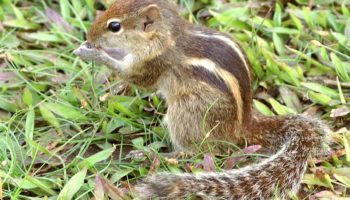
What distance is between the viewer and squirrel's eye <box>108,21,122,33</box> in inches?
154

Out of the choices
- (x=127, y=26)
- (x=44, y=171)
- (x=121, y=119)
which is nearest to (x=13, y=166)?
(x=44, y=171)

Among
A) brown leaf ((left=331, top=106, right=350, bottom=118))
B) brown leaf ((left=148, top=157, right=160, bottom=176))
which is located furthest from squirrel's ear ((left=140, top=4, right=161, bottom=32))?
brown leaf ((left=331, top=106, right=350, bottom=118))

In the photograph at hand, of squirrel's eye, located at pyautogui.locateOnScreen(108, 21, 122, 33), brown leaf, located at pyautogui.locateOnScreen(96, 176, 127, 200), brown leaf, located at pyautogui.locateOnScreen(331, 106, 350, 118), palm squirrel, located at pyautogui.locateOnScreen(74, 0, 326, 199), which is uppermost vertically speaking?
squirrel's eye, located at pyautogui.locateOnScreen(108, 21, 122, 33)

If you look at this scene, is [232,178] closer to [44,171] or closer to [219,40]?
[219,40]

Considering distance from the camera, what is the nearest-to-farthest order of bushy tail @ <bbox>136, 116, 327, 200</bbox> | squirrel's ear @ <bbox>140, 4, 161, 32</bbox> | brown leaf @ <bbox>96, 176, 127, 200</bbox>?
bushy tail @ <bbox>136, 116, 327, 200</bbox>
brown leaf @ <bbox>96, 176, 127, 200</bbox>
squirrel's ear @ <bbox>140, 4, 161, 32</bbox>

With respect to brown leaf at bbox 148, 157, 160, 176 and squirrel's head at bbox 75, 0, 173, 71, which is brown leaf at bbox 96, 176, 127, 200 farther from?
squirrel's head at bbox 75, 0, 173, 71

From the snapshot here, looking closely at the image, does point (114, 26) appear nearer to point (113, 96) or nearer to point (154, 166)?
point (113, 96)

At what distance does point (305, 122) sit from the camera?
12.7 feet

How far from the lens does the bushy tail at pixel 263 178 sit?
3.40m

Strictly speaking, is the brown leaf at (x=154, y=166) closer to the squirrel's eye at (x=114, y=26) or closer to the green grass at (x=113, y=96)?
the green grass at (x=113, y=96)

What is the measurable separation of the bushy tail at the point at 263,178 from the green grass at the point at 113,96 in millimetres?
139

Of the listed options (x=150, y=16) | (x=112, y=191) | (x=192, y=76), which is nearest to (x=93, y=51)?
(x=150, y=16)

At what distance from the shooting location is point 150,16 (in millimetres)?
3914

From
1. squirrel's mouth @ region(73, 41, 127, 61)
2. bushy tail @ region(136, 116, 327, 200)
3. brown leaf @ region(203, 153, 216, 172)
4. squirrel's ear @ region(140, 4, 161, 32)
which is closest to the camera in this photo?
bushy tail @ region(136, 116, 327, 200)
